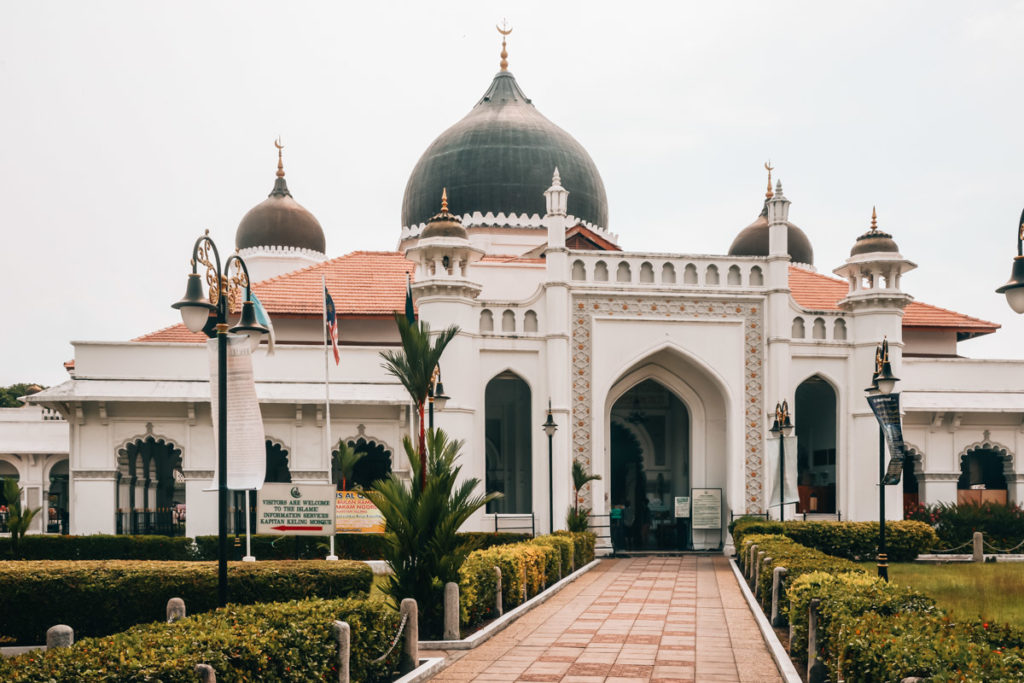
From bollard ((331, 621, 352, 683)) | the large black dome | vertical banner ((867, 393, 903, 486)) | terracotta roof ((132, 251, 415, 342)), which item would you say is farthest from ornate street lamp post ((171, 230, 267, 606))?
the large black dome

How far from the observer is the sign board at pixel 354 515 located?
76.9 ft

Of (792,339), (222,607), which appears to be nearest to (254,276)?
(792,339)

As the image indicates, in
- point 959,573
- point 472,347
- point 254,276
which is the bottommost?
point 959,573

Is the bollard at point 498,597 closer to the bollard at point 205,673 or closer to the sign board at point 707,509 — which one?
the bollard at point 205,673

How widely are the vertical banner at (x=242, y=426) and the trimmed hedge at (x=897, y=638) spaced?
6378mm

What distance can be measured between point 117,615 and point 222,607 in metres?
5.38

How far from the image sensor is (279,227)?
1506 inches

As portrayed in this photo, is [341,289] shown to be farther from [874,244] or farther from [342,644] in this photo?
[342,644]

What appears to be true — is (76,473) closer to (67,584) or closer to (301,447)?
(301,447)

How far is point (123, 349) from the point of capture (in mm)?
28172

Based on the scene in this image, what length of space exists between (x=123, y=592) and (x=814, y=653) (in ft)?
30.1

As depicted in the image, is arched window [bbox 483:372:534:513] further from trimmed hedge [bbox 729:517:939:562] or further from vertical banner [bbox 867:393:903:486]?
vertical banner [bbox 867:393:903:486]

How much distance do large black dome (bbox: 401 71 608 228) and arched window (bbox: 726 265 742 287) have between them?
7237 mm

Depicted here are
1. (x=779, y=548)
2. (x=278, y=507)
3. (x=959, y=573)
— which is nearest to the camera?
(x=779, y=548)
